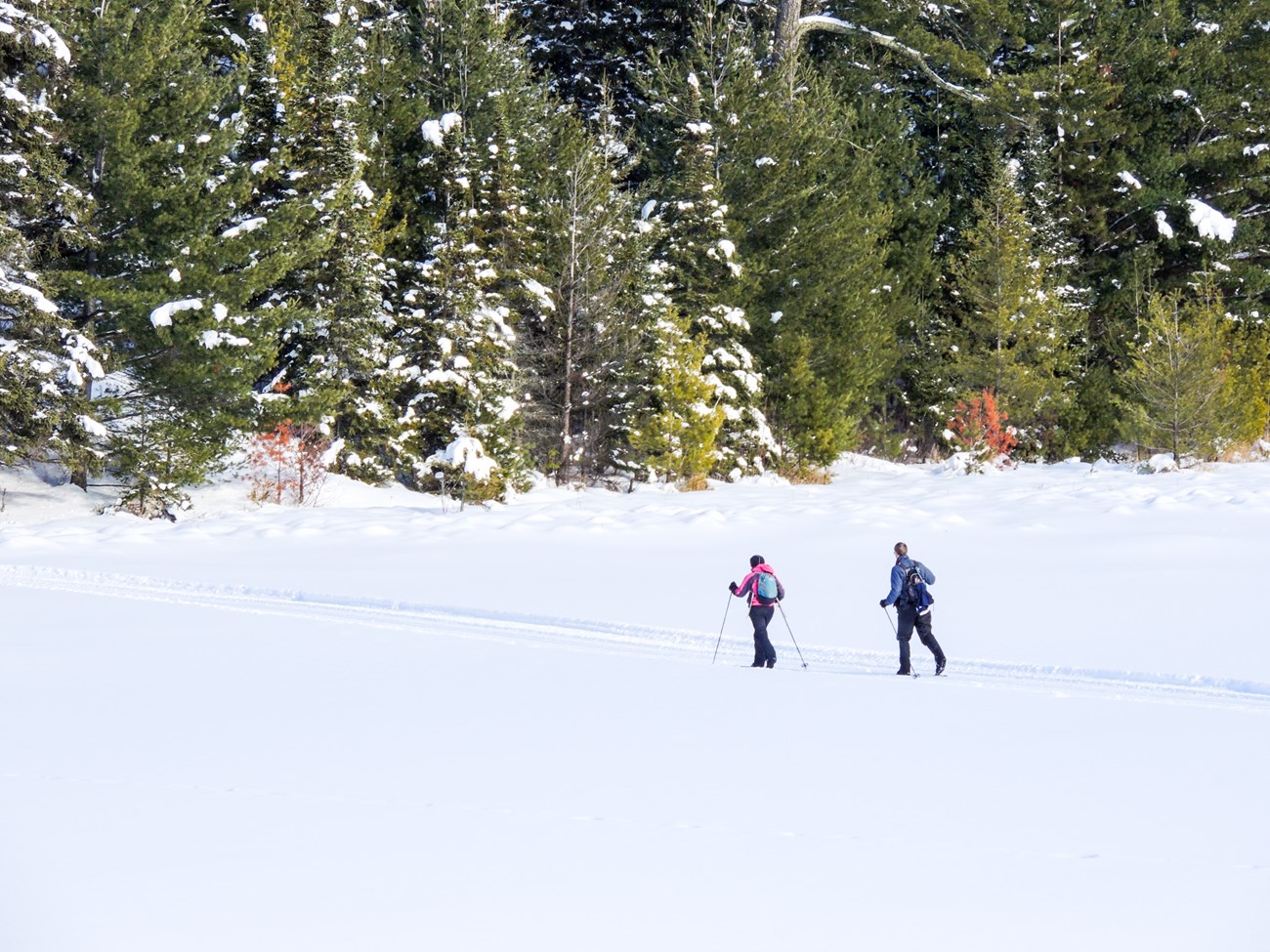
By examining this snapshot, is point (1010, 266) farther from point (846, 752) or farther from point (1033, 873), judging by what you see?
point (1033, 873)

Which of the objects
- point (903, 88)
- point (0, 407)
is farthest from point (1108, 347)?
point (0, 407)

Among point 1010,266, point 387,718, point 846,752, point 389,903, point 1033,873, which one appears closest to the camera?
point 389,903

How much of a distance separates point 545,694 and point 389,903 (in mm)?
5071

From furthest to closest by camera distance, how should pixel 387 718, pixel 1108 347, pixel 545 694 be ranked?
pixel 1108 347, pixel 545 694, pixel 387 718

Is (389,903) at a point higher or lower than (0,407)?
lower

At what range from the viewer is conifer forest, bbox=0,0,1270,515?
2350cm

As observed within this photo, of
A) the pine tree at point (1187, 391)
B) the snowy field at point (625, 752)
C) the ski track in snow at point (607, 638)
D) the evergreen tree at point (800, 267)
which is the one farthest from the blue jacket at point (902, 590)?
the pine tree at point (1187, 391)

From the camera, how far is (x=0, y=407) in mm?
22203

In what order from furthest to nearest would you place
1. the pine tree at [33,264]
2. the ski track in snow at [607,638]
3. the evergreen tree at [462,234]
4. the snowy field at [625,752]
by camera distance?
the evergreen tree at [462,234] < the pine tree at [33,264] < the ski track in snow at [607,638] < the snowy field at [625,752]

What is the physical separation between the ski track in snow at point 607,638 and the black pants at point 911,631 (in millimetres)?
219

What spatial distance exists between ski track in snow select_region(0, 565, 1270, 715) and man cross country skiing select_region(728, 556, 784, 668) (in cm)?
27

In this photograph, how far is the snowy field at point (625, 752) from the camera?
6070 millimetres

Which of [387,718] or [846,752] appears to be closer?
[846,752]

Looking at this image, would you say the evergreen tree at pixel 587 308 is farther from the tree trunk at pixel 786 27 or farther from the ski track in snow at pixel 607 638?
the ski track in snow at pixel 607 638
